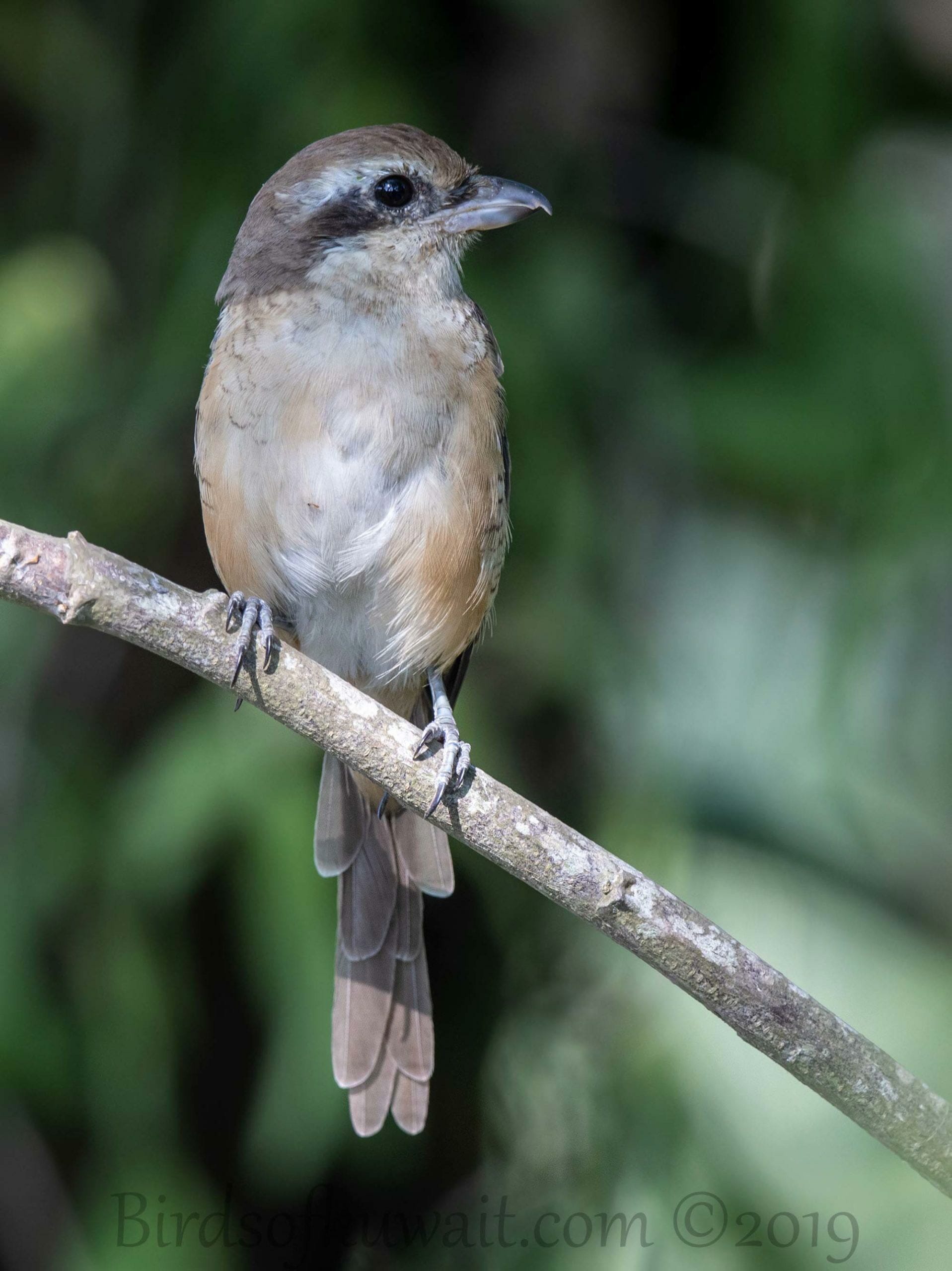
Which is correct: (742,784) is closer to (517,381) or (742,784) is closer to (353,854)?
(353,854)

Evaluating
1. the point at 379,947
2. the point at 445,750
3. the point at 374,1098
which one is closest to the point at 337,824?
the point at 379,947

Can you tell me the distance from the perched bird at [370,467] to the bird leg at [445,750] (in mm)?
25

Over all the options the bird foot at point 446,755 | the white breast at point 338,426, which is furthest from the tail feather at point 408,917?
the white breast at point 338,426

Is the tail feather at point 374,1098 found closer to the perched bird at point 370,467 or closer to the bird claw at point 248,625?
the perched bird at point 370,467

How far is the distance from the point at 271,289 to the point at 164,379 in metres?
0.71

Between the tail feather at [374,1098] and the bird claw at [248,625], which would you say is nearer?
the bird claw at [248,625]

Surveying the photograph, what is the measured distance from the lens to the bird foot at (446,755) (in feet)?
8.43

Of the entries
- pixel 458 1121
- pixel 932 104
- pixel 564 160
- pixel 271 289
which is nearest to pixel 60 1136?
pixel 458 1121

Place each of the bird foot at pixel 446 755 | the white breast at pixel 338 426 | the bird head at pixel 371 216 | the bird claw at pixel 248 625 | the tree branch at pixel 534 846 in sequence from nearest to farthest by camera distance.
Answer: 1. the tree branch at pixel 534 846
2. the bird claw at pixel 248 625
3. the bird foot at pixel 446 755
4. the white breast at pixel 338 426
5. the bird head at pixel 371 216

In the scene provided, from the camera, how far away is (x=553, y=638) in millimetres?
4066

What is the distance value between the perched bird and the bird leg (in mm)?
25

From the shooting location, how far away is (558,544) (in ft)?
13.1

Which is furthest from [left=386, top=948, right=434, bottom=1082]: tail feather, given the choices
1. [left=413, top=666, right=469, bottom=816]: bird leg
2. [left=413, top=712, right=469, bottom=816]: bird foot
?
[left=413, top=712, right=469, bottom=816]: bird foot

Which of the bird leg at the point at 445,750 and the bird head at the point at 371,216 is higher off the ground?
the bird head at the point at 371,216
